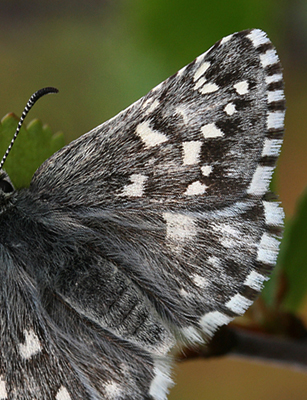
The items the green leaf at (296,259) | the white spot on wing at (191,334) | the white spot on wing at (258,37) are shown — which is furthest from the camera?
the green leaf at (296,259)

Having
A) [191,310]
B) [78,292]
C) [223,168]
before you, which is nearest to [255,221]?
[223,168]

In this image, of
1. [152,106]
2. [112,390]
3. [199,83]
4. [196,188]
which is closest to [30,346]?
[112,390]

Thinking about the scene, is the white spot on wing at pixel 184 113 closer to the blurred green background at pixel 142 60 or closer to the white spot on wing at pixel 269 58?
the white spot on wing at pixel 269 58

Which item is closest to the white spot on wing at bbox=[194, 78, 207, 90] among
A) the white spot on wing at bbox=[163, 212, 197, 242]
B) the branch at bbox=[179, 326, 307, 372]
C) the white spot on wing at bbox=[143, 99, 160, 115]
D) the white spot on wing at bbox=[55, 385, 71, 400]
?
the white spot on wing at bbox=[143, 99, 160, 115]

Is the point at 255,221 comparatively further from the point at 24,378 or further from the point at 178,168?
the point at 24,378

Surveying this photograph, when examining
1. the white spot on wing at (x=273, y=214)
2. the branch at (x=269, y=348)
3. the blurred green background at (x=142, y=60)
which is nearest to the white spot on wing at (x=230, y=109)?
the white spot on wing at (x=273, y=214)

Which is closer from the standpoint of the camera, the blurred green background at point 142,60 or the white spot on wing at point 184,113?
the white spot on wing at point 184,113

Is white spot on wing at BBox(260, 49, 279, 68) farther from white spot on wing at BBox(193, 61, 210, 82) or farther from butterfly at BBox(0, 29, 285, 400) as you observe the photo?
white spot on wing at BBox(193, 61, 210, 82)
